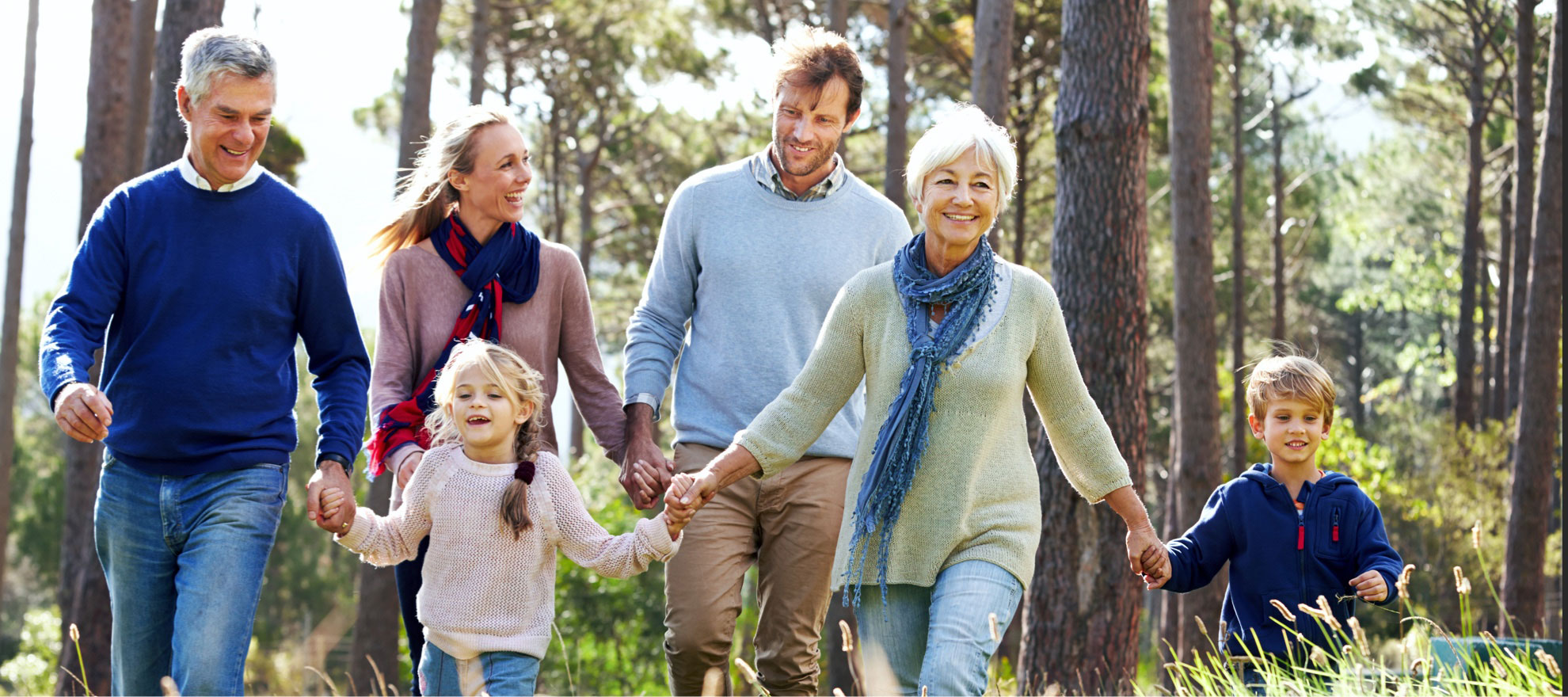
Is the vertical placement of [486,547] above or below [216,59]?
below

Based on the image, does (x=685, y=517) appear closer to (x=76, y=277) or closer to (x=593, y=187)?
(x=76, y=277)

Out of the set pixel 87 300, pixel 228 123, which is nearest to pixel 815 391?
pixel 228 123

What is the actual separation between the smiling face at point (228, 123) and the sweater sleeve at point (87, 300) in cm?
27

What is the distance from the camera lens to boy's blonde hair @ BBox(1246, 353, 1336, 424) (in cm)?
423

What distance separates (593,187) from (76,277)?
77.0 ft

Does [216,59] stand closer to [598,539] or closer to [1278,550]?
[598,539]

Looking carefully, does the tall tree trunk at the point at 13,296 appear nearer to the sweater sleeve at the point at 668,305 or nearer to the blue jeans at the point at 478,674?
the sweater sleeve at the point at 668,305

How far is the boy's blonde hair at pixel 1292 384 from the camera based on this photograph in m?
4.23

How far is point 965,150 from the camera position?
11.8 feet

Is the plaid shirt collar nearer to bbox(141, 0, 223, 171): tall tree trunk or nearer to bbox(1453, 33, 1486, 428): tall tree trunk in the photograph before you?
bbox(141, 0, 223, 171): tall tree trunk

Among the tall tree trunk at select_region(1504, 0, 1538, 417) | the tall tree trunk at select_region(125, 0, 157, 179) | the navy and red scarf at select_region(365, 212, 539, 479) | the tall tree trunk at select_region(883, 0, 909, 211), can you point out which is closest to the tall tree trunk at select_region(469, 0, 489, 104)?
the tall tree trunk at select_region(125, 0, 157, 179)

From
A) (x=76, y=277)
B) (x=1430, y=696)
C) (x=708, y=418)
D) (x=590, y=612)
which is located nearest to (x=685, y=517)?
(x=708, y=418)

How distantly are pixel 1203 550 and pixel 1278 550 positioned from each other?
0.21 metres

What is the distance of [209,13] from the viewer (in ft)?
27.0
